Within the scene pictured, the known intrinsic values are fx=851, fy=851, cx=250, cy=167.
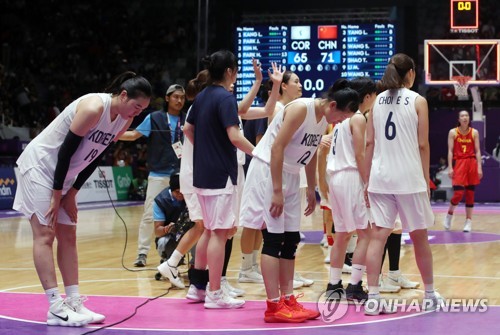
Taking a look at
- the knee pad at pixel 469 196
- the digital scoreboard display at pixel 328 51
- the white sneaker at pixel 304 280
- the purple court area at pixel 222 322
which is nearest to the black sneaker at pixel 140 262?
the white sneaker at pixel 304 280

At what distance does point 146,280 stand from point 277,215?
2.63m

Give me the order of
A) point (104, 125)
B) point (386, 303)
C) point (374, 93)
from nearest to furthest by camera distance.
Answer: point (104, 125)
point (386, 303)
point (374, 93)

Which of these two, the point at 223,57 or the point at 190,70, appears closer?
the point at 223,57

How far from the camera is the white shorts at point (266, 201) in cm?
600

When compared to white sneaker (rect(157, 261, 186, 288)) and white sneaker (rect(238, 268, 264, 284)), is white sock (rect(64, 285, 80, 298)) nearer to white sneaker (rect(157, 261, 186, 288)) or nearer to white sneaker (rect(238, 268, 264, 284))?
white sneaker (rect(157, 261, 186, 288))

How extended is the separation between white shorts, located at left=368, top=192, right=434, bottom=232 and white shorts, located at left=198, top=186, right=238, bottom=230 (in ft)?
3.51

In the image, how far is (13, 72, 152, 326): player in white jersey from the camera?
224 inches

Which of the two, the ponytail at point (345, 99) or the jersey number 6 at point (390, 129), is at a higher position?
the ponytail at point (345, 99)

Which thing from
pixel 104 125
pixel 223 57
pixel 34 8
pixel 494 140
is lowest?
pixel 494 140

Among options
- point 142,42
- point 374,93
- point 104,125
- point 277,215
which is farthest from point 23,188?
point 142,42

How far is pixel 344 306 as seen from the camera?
650 cm

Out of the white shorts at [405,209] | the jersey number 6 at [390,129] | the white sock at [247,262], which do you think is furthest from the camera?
the white sock at [247,262]

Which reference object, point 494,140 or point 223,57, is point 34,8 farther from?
point 223,57

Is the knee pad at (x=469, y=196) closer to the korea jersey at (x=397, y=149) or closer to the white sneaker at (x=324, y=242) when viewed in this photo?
the white sneaker at (x=324, y=242)
